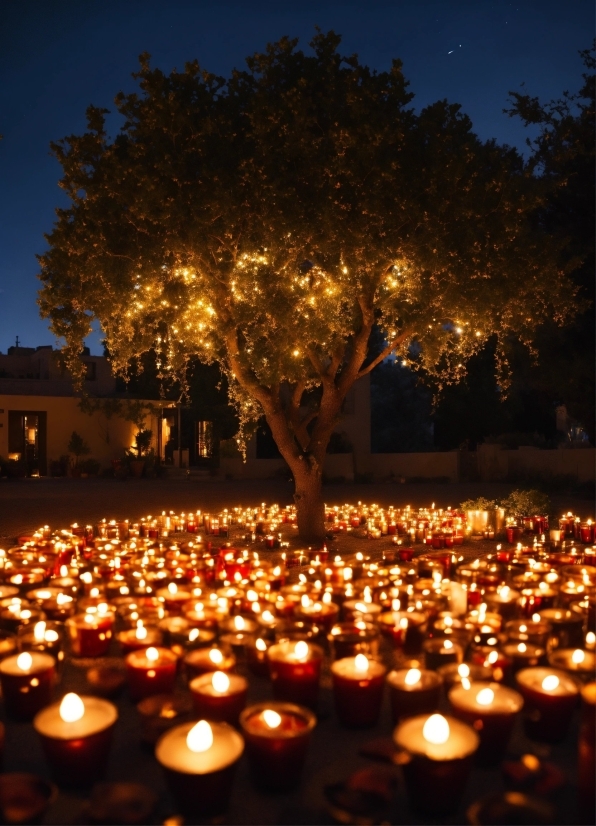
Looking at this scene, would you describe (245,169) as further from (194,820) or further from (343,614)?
(194,820)

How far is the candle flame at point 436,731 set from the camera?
89.7 inches

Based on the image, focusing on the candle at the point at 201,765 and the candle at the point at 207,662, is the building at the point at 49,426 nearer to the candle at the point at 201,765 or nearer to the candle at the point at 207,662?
the candle at the point at 207,662

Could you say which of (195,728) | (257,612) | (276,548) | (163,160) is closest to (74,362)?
(163,160)

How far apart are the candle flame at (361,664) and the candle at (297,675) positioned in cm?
17

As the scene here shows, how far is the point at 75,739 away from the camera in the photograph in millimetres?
2320

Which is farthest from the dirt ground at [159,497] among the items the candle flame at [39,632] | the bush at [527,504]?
the candle flame at [39,632]

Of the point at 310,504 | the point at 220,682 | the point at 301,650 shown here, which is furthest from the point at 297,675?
the point at 310,504

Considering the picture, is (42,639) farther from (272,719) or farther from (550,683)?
(550,683)

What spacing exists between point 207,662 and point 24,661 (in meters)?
0.81

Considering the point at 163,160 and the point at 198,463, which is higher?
Result: the point at 163,160

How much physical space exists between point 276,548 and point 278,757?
5.58m

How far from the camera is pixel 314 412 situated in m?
8.97

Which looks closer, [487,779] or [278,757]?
[278,757]

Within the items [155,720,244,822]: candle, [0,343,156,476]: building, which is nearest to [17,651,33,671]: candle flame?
[155,720,244,822]: candle
